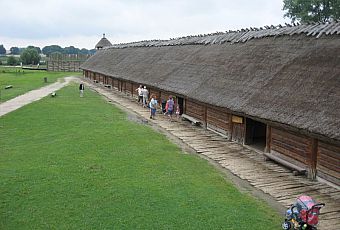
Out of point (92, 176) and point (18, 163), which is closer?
point (92, 176)

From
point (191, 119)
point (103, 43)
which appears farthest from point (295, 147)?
point (103, 43)

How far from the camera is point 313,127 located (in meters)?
11.1

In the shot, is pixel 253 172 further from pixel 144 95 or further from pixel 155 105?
pixel 144 95

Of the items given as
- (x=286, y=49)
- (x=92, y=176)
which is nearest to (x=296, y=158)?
(x=286, y=49)

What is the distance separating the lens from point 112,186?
1121 centimetres

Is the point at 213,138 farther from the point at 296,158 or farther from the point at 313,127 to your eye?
the point at 313,127

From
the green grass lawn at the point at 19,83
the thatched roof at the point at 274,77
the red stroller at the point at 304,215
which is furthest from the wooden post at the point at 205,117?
the green grass lawn at the point at 19,83

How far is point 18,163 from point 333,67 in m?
11.3

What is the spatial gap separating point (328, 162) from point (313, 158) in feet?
2.00

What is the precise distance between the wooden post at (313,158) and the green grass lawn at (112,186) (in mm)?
2795

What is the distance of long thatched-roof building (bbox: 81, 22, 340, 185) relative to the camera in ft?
38.5

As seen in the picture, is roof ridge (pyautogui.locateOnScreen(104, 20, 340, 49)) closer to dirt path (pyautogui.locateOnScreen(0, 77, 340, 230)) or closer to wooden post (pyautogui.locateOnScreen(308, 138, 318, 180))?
wooden post (pyautogui.locateOnScreen(308, 138, 318, 180))

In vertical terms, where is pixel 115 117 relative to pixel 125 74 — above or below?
below

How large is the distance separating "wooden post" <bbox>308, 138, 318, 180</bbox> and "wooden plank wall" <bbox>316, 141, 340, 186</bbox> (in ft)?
0.42
